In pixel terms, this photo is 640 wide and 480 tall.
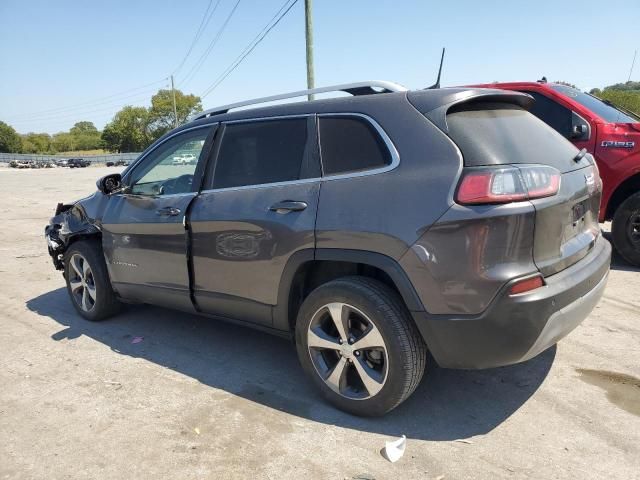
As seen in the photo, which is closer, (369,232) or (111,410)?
(369,232)

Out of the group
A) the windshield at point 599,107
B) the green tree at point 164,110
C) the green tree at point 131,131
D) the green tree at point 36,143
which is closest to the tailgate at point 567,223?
the windshield at point 599,107

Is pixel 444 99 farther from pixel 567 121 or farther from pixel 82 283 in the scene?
pixel 567 121

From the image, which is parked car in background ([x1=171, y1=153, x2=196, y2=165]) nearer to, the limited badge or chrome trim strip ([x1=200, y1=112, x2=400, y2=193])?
chrome trim strip ([x1=200, y1=112, x2=400, y2=193])

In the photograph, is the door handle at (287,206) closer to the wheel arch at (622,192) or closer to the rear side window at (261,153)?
the rear side window at (261,153)

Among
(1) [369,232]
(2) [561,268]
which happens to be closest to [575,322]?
(2) [561,268]

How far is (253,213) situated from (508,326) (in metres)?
1.69

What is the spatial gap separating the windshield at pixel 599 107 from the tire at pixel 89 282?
5.52 m

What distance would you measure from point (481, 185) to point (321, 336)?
130 cm

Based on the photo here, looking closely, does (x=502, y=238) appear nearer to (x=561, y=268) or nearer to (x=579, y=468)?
(x=561, y=268)

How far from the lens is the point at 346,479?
2438 mm

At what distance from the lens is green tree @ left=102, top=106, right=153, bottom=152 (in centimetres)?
10600

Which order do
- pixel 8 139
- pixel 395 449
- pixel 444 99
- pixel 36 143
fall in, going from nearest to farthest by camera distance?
pixel 395 449 < pixel 444 99 < pixel 8 139 < pixel 36 143

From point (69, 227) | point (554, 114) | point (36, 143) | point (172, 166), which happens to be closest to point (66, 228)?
point (69, 227)

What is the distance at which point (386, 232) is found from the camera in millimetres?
2650
